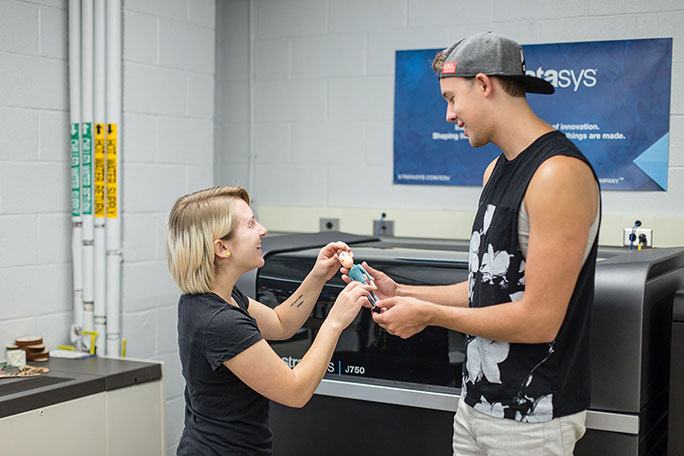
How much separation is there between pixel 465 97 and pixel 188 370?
0.79m

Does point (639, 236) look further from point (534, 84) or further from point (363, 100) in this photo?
point (534, 84)

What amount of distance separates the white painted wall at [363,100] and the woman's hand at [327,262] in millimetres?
1399

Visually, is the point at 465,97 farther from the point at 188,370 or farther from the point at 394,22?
the point at 394,22

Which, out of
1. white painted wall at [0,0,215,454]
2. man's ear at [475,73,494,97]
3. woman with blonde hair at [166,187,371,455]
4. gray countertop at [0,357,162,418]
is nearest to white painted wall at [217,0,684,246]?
white painted wall at [0,0,215,454]

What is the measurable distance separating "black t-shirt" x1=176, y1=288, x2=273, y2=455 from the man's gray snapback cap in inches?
26.3

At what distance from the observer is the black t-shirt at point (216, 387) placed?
156cm

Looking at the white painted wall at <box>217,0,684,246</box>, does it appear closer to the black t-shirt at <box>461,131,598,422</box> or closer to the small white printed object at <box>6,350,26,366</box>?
the small white printed object at <box>6,350,26,366</box>

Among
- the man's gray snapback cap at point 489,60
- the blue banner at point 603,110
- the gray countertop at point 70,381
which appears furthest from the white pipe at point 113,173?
the man's gray snapback cap at point 489,60

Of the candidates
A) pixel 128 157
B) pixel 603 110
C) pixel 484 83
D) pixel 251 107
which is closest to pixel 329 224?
pixel 251 107

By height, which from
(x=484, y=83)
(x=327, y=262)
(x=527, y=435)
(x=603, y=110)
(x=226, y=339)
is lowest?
(x=527, y=435)

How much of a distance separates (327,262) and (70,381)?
107 centimetres

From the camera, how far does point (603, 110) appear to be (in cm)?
291

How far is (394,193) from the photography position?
3.33 m

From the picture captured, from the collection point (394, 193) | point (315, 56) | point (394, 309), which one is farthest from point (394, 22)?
point (394, 309)
